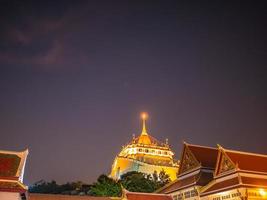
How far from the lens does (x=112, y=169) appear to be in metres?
101

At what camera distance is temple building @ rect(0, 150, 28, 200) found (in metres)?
31.7

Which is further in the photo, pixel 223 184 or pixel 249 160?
pixel 249 160

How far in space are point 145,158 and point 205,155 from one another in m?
51.9

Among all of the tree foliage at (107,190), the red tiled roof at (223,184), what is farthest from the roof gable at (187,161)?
the tree foliage at (107,190)

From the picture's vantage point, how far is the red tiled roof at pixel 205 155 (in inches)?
1644

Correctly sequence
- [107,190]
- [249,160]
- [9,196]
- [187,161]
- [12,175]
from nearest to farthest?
[9,196] < [12,175] < [249,160] < [187,161] < [107,190]

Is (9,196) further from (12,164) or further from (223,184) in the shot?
(223,184)

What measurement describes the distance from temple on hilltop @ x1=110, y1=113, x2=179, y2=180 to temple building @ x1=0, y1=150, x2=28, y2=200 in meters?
55.9

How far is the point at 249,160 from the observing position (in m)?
37.4

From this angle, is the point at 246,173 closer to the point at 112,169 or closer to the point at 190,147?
the point at 190,147

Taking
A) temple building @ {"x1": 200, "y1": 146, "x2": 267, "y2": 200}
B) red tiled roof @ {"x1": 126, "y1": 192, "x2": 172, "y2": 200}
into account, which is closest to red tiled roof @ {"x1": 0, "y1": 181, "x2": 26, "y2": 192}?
red tiled roof @ {"x1": 126, "y1": 192, "x2": 172, "y2": 200}

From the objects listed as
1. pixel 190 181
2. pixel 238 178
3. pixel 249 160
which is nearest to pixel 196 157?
pixel 190 181

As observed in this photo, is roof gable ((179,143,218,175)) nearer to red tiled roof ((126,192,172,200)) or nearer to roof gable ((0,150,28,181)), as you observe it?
red tiled roof ((126,192,172,200))

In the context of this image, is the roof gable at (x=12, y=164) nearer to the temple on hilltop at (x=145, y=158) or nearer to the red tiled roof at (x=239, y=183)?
the red tiled roof at (x=239, y=183)
